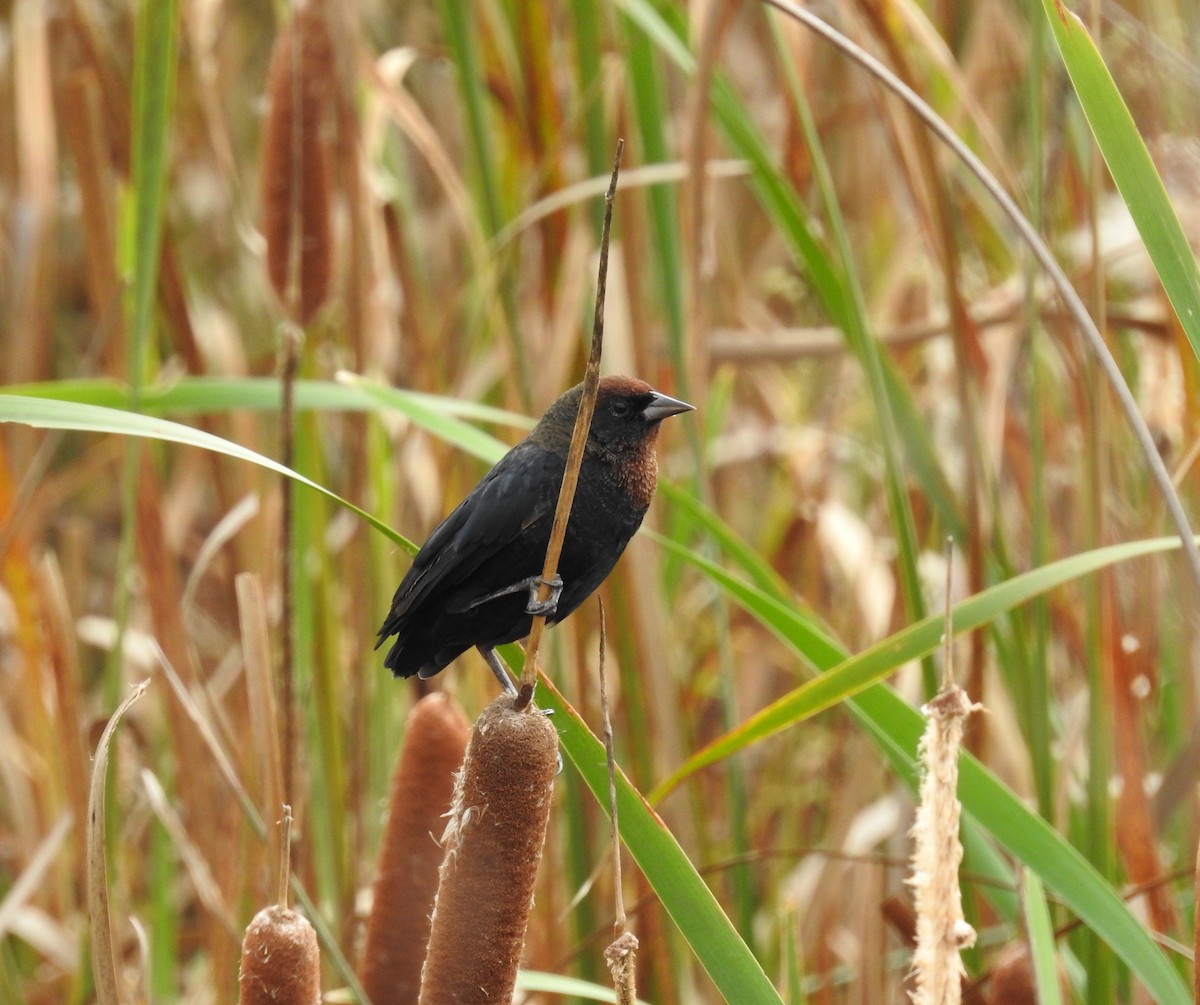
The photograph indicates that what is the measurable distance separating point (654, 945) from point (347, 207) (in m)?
1.27

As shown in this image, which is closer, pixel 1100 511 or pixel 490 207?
pixel 1100 511

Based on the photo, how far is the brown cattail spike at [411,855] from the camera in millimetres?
1438

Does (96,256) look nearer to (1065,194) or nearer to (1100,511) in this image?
(1100,511)

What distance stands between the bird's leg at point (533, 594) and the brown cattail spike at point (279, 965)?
0.40 m

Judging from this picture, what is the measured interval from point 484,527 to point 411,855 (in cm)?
42

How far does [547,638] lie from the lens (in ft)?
6.95

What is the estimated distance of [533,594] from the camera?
1.59 m

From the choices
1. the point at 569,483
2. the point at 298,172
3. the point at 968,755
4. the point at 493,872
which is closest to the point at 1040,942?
the point at 968,755

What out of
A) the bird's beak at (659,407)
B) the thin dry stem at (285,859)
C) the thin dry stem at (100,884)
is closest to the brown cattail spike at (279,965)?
the thin dry stem at (285,859)

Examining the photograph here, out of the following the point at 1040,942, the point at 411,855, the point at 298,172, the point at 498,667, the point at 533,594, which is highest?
the point at 298,172

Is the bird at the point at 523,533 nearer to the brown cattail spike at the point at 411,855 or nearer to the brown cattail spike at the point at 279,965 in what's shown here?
the brown cattail spike at the point at 411,855

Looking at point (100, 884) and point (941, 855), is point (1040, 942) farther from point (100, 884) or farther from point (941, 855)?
point (100, 884)

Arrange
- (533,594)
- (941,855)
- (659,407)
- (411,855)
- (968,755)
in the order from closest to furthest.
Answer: (941,855) → (968,755) → (411,855) → (533,594) → (659,407)

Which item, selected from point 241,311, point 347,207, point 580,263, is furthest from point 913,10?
point 241,311
